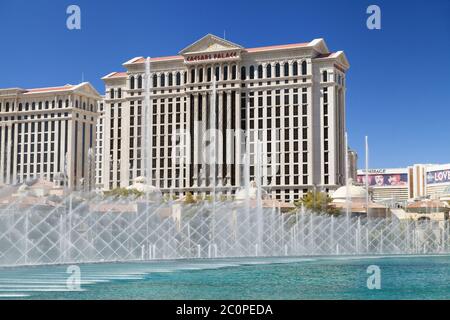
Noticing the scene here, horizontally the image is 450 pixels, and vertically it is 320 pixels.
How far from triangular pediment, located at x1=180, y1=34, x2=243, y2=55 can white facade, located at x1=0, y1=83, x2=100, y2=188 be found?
1622cm

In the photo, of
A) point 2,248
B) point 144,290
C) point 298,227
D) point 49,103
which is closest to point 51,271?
point 2,248

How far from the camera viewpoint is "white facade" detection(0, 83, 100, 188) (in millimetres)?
96688

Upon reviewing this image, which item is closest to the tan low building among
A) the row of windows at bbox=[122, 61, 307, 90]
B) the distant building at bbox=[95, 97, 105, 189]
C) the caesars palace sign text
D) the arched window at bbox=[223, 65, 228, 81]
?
the row of windows at bbox=[122, 61, 307, 90]

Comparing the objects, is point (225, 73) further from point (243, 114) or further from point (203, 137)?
point (203, 137)

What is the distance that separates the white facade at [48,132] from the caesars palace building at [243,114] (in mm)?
7788

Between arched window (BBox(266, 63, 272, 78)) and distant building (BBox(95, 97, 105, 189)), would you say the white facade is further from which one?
arched window (BBox(266, 63, 272, 78))

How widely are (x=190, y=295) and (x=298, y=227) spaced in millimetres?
30962

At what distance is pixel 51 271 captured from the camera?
20969 millimetres

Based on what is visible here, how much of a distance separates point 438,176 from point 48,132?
12085 cm

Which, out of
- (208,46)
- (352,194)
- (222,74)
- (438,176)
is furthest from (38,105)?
(438,176)

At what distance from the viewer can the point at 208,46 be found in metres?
91.3

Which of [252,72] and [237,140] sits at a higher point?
[252,72]

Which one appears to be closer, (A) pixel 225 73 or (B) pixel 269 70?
(B) pixel 269 70
